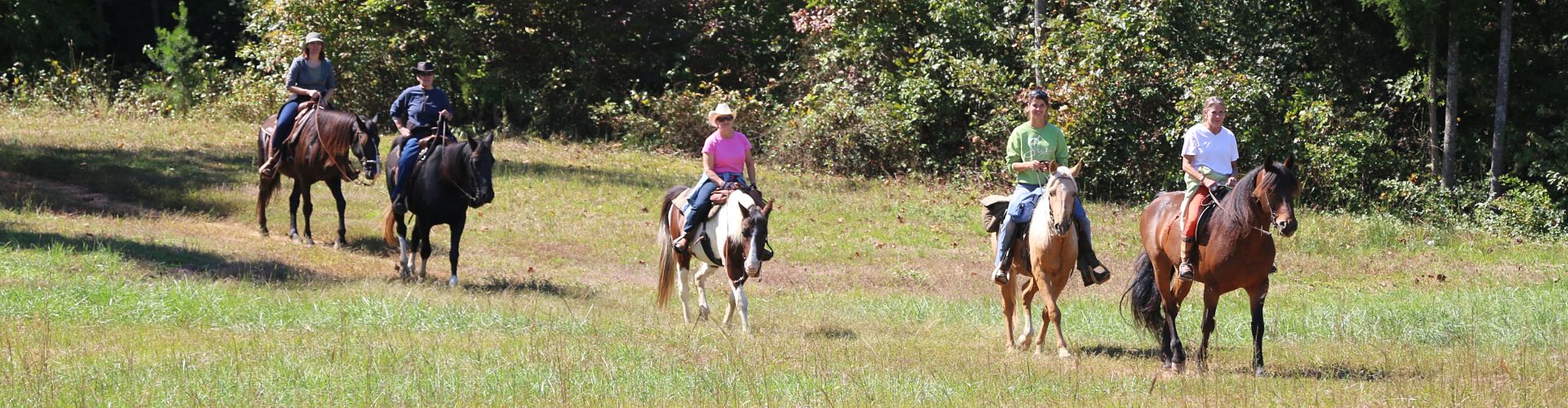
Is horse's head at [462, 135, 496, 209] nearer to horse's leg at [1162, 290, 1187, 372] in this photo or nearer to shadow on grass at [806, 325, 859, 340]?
shadow on grass at [806, 325, 859, 340]

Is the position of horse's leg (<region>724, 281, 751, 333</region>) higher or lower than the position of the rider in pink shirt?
lower

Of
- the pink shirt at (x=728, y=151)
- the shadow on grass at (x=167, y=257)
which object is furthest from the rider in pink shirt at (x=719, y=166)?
the shadow on grass at (x=167, y=257)

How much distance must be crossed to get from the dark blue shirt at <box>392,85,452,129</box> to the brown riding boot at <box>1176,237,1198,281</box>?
832 centimetres

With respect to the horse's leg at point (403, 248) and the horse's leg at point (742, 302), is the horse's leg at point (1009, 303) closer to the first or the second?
the horse's leg at point (742, 302)

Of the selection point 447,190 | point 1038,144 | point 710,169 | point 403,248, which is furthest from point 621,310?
point 1038,144

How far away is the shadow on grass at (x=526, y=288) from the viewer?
1381 centimetres

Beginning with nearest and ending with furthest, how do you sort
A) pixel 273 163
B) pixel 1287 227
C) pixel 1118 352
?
pixel 1287 227
pixel 1118 352
pixel 273 163

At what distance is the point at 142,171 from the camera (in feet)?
67.9

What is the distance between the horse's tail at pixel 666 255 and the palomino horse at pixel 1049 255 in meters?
3.11

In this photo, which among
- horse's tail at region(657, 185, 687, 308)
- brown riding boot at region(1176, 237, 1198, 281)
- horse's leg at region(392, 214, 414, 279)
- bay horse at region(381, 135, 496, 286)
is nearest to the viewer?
brown riding boot at region(1176, 237, 1198, 281)

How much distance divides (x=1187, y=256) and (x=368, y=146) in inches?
370

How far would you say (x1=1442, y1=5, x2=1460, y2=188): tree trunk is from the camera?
2122 cm

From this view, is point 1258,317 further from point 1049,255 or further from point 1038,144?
point 1038,144

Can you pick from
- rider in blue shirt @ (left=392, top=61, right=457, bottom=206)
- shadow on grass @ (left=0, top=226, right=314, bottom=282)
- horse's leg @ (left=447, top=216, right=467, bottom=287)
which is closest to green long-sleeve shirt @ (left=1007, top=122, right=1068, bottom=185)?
horse's leg @ (left=447, top=216, right=467, bottom=287)
